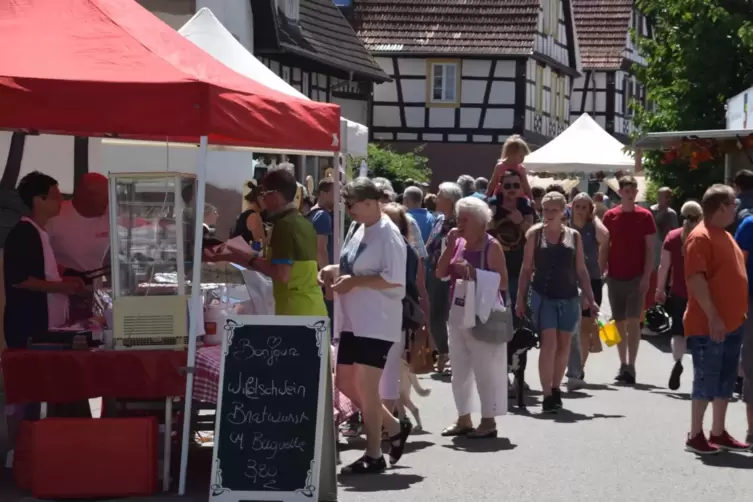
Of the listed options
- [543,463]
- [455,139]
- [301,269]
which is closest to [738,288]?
[543,463]

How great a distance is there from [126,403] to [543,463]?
8.97ft

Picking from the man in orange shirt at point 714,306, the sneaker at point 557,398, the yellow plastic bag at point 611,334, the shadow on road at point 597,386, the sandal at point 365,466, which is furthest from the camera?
the yellow plastic bag at point 611,334

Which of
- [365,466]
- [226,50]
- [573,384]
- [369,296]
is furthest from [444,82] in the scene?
[369,296]

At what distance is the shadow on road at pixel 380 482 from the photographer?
9156 mm

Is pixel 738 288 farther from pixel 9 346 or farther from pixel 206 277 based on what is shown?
pixel 9 346

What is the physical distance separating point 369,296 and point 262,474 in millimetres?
1488

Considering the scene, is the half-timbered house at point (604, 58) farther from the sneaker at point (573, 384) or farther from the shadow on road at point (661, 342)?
the sneaker at point (573, 384)

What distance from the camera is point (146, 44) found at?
29.1 feet

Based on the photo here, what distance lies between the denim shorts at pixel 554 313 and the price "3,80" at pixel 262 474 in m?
4.73

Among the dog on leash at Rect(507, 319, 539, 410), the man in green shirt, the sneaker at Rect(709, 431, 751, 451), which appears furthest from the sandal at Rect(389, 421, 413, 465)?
the dog on leash at Rect(507, 319, 539, 410)

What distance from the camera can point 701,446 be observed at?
1044 centimetres

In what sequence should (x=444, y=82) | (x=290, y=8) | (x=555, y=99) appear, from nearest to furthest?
1. (x=290, y=8)
2. (x=444, y=82)
3. (x=555, y=99)

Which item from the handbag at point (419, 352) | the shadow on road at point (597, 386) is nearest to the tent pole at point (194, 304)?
the handbag at point (419, 352)

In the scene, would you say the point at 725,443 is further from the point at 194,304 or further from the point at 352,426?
the point at 194,304
